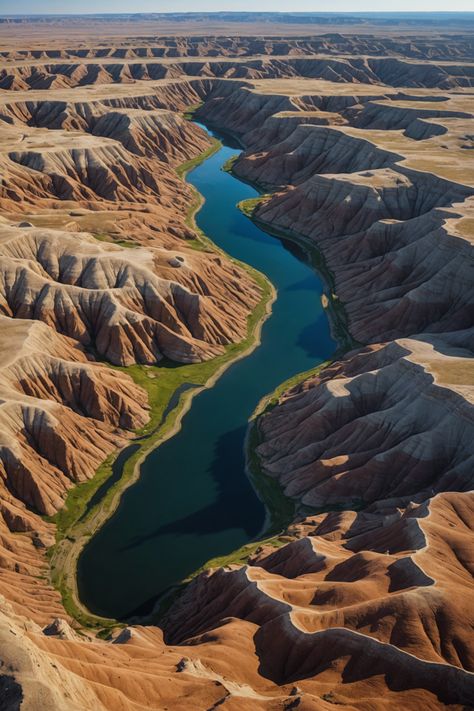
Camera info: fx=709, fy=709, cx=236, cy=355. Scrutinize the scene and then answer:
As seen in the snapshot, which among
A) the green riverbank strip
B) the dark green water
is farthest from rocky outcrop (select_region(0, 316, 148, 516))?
the dark green water

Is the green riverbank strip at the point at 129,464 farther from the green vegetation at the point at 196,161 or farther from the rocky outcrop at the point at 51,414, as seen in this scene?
the green vegetation at the point at 196,161

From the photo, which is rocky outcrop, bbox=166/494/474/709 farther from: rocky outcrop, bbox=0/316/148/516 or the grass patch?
the grass patch

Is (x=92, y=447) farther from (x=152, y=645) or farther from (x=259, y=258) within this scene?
(x=259, y=258)

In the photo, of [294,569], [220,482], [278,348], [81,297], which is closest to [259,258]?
[278,348]

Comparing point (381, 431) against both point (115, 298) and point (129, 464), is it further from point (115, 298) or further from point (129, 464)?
point (115, 298)

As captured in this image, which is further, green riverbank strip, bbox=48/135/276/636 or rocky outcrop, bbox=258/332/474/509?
rocky outcrop, bbox=258/332/474/509

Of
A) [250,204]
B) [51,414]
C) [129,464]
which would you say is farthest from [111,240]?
[250,204]

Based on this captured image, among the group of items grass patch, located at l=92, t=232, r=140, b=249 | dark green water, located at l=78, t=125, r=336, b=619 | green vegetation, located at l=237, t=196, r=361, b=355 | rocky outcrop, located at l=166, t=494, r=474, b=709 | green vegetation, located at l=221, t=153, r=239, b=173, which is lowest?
dark green water, located at l=78, t=125, r=336, b=619
